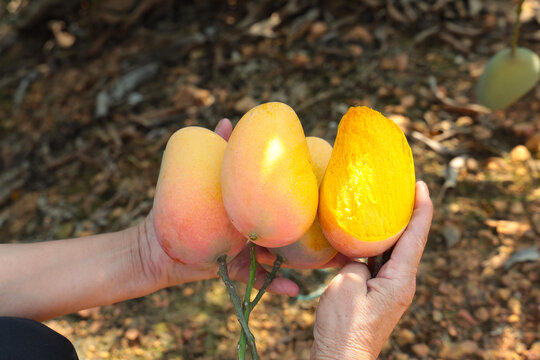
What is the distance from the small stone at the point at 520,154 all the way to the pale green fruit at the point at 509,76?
157 millimetres

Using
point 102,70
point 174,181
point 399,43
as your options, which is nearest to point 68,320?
point 174,181

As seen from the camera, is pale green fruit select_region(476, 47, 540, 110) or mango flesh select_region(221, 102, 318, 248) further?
pale green fruit select_region(476, 47, 540, 110)

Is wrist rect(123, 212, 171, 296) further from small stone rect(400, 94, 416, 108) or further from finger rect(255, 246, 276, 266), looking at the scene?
small stone rect(400, 94, 416, 108)

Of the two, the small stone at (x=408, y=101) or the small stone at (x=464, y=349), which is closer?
the small stone at (x=464, y=349)

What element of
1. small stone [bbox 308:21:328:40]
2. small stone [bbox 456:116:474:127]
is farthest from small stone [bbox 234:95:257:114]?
small stone [bbox 456:116:474:127]

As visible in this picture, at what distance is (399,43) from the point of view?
213 centimetres

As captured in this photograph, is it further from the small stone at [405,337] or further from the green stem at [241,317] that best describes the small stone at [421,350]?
the green stem at [241,317]

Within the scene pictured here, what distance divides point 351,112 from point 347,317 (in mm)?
376

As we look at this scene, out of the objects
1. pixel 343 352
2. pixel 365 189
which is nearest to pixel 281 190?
pixel 365 189

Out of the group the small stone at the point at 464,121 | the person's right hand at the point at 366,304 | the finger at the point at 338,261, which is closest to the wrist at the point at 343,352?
the person's right hand at the point at 366,304

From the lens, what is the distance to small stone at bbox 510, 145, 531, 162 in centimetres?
164

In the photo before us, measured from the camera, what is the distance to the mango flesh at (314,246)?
3.16 feet

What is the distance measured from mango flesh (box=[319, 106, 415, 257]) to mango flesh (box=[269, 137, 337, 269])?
0.15 ft

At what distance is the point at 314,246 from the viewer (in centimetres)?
97
